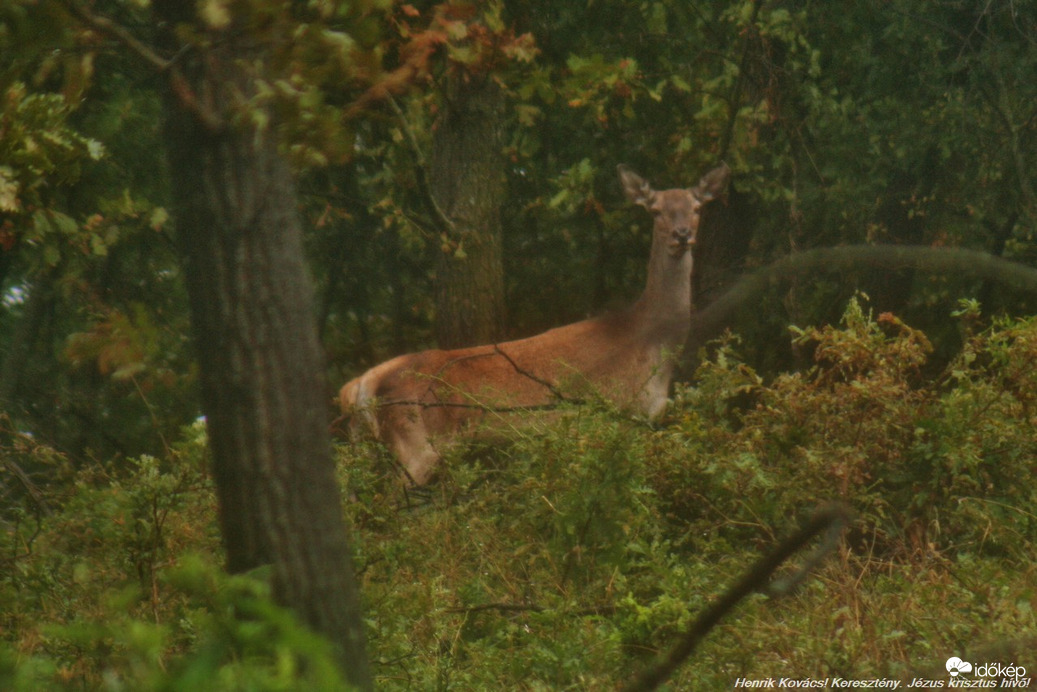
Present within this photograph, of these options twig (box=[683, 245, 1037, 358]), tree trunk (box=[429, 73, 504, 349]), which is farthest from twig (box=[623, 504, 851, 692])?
tree trunk (box=[429, 73, 504, 349])

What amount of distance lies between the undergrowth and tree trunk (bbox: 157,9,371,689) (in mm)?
334

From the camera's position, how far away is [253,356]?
3.54 meters

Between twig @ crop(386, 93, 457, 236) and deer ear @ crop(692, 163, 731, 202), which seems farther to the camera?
deer ear @ crop(692, 163, 731, 202)

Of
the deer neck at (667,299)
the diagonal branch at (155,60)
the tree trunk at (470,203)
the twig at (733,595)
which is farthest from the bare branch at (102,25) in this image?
the deer neck at (667,299)

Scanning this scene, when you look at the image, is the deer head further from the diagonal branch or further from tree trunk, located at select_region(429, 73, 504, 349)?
the diagonal branch

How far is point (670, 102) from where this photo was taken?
1138 centimetres

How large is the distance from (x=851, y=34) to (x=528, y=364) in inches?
171

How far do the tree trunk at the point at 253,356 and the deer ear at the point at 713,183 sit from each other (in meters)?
7.06

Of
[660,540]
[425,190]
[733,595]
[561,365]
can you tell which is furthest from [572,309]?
[733,595]

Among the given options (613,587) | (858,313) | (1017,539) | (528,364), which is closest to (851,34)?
(528,364)

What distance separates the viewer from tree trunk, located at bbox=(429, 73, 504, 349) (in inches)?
384

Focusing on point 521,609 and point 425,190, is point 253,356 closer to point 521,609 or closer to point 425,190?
point 521,609

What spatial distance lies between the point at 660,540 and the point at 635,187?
495 cm

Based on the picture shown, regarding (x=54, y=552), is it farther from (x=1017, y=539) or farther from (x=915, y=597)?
(x=1017, y=539)
